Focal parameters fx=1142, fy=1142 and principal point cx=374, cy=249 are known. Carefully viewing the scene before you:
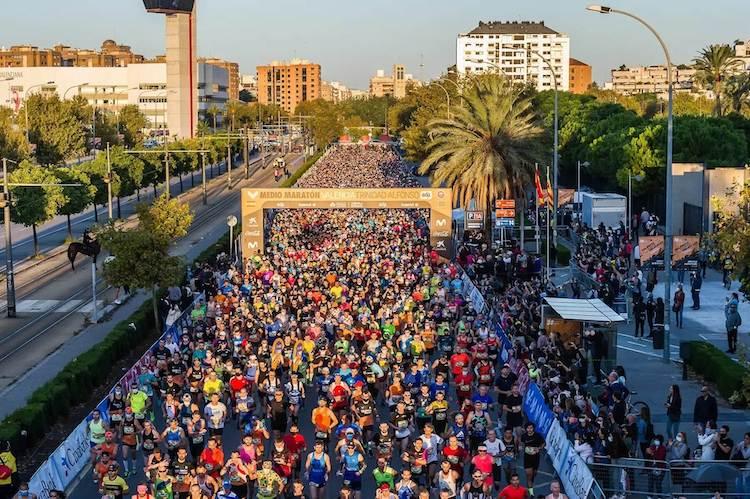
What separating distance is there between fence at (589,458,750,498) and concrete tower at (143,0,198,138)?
135m

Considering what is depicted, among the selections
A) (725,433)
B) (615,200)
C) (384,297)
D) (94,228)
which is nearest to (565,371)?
(725,433)

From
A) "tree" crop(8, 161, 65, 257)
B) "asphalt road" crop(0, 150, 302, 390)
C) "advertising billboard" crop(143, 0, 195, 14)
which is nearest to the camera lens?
"asphalt road" crop(0, 150, 302, 390)

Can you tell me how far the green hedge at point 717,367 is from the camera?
74.3 ft

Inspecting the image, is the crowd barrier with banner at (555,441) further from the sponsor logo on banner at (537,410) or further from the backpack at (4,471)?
the backpack at (4,471)

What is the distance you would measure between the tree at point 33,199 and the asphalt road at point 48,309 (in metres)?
1.95

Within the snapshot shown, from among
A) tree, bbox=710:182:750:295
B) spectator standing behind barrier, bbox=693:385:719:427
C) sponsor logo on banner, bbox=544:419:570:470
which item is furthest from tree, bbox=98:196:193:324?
tree, bbox=710:182:750:295

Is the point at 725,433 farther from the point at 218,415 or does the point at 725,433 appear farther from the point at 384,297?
the point at 384,297

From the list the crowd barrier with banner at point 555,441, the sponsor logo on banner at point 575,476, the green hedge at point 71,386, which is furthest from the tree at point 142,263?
the sponsor logo on banner at point 575,476

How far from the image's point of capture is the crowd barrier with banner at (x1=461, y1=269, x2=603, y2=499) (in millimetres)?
14883

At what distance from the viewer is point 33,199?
49031mm

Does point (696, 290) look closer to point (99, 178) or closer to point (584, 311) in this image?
point (584, 311)

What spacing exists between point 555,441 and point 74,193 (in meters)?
42.4

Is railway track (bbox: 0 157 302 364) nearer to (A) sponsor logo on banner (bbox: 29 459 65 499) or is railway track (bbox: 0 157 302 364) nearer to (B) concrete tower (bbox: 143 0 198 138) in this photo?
(A) sponsor logo on banner (bbox: 29 459 65 499)

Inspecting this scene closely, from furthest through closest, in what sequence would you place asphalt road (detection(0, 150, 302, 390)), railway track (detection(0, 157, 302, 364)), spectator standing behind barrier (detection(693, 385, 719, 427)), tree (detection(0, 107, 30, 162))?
tree (detection(0, 107, 30, 162)) < railway track (detection(0, 157, 302, 364)) < asphalt road (detection(0, 150, 302, 390)) < spectator standing behind barrier (detection(693, 385, 719, 427))
